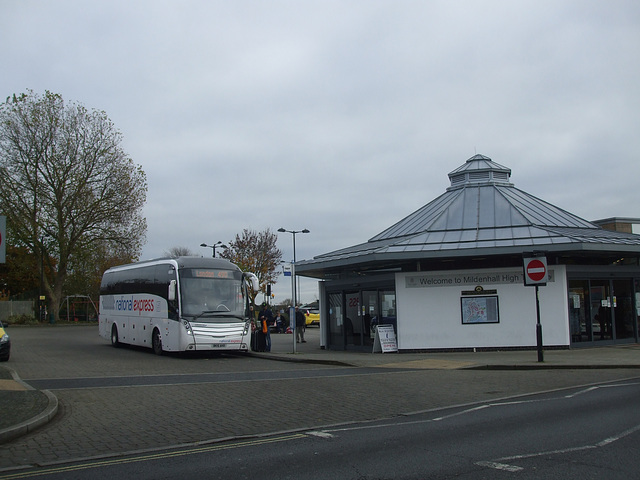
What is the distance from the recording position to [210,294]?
73.3 feet

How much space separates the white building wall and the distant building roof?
109cm

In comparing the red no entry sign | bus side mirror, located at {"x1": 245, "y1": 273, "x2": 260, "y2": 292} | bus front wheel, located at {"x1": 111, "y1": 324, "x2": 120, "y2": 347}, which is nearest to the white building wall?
the red no entry sign

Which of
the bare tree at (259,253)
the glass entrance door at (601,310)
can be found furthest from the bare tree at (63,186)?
the glass entrance door at (601,310)

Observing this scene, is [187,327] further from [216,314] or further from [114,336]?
[114,336]

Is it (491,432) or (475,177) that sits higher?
(475,177)

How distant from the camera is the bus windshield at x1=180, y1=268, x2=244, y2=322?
21.9m

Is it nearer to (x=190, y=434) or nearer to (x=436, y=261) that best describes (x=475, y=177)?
(x=436, y=261)

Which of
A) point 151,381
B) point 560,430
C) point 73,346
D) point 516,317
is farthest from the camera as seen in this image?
point 73,346

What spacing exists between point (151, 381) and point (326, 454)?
8980mm

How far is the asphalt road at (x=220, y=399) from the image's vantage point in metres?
8.64

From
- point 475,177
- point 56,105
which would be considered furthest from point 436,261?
point 56,105

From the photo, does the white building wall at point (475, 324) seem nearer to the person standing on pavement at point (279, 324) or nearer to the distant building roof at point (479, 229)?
the distant building roof at point (479, 229)

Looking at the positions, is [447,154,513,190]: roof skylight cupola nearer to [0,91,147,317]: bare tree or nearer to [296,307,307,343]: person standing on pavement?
[296,307,307,343]: person standing on pavement

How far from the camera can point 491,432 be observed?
28.8 ft
